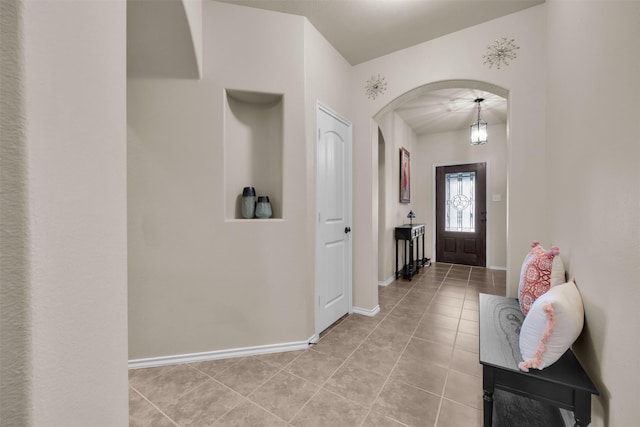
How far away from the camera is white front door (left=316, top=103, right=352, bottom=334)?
2369 mm

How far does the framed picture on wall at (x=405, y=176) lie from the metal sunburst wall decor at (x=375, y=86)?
2032 mm

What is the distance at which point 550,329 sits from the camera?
1.04 m

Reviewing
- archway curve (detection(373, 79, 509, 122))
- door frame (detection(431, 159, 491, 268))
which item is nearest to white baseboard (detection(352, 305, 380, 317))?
archway curve (detection(373, 79, 509, 122))

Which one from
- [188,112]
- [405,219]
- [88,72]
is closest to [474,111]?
[405,219]

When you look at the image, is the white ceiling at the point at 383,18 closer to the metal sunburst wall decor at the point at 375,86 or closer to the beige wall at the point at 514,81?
the beige wall at the point at 514,81

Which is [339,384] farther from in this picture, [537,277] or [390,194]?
[390,194]

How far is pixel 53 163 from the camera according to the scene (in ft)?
1.63

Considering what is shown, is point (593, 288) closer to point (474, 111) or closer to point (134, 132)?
point (134, 132)

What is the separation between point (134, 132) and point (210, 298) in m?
1.37

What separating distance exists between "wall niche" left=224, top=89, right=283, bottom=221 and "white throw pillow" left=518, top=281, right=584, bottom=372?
5.83 ft

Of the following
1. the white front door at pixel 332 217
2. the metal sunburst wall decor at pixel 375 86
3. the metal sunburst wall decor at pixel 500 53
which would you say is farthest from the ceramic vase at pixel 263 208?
the metal sunburst wall decor at pixel 500 53

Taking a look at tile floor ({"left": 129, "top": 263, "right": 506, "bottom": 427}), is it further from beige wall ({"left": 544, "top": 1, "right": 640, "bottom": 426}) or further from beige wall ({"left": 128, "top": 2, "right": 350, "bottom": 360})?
beige wall ({"left": 544, "top": 1, "right": 640, "bottom": 426})

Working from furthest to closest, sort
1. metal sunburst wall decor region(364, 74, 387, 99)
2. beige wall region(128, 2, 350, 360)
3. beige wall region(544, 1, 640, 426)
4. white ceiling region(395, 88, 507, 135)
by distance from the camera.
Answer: white ceiling region(395, 88, 507, 135), metal sunburst wall decor region(364, 74, 387, 99), beige wall region(128, 2, 350, 360), beige wall region(544, 1, 640, 426)

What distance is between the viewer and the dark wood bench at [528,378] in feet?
3.34
